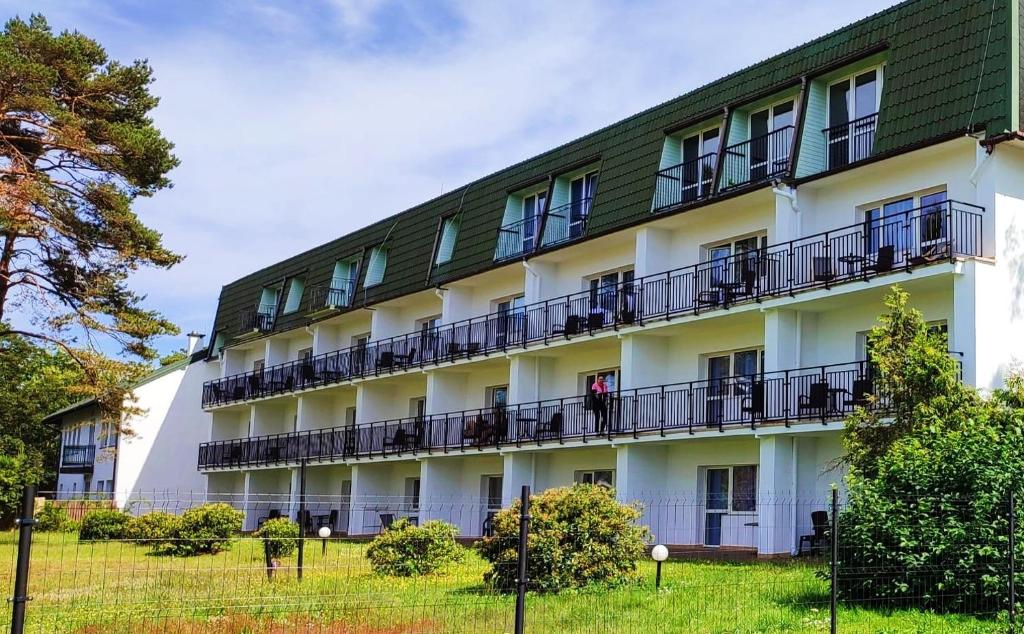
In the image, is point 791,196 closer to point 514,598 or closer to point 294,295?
point 514,598

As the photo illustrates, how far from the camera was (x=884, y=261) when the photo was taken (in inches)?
852

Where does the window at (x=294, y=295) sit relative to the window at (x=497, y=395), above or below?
above

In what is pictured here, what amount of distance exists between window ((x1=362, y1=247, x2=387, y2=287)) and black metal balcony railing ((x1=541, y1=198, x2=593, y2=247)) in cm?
1019

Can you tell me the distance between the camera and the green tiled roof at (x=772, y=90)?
69.3ft

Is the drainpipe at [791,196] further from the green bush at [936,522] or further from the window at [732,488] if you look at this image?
the green bush at [936,522]

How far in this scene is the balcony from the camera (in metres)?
56.4

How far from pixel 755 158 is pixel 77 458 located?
4264 centimetres

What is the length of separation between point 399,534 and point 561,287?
13382 mm

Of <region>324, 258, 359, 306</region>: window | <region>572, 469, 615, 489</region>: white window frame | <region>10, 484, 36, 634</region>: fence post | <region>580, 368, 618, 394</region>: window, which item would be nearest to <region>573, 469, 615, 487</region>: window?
<region>572, 469, 615, 489</region>: white window frame

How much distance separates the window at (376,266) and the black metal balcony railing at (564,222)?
1019 centimetres

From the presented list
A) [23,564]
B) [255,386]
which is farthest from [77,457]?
[23,564]

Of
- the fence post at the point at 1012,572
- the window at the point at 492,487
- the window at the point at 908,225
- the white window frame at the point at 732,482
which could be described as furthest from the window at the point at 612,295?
the fence post at the point at 1012,572

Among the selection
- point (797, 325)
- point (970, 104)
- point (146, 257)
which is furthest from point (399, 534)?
point (146, 257)

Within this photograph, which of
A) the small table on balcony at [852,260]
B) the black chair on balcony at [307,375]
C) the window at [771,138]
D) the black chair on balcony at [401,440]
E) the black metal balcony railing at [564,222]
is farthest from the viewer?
the black chair on balcony at [307,375]
